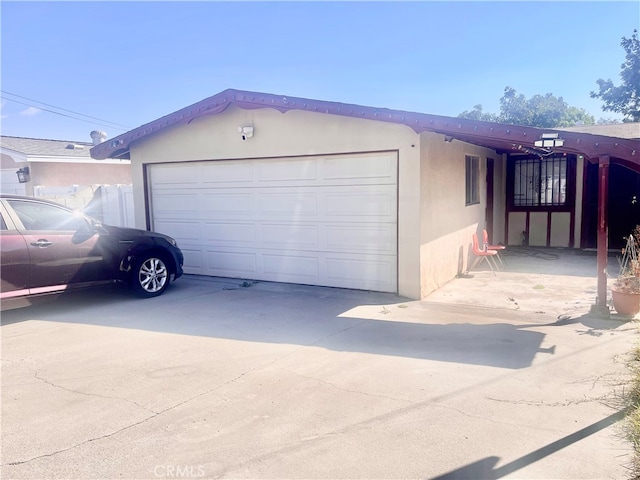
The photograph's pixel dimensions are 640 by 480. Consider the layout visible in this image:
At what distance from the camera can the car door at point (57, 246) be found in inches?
253

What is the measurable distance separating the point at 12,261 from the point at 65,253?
0.68 metres

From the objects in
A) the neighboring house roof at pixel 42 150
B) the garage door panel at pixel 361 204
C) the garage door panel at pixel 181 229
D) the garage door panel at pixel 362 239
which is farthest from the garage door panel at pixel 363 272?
the neighboring house roof at pixel 42 150

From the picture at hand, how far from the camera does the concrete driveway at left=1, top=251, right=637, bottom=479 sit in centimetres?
298

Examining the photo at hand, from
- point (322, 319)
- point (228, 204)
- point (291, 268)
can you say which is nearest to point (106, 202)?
point (228, 204)

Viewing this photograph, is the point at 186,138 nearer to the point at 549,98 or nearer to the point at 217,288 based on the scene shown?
the point at 217,288

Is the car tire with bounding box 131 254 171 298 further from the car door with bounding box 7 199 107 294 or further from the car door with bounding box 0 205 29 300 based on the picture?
the car door with bounding box 0 205 29 300

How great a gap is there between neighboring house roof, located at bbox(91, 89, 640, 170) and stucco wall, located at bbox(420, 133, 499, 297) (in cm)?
63

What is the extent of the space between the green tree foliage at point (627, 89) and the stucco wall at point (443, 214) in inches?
690

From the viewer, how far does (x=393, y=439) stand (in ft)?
10.5

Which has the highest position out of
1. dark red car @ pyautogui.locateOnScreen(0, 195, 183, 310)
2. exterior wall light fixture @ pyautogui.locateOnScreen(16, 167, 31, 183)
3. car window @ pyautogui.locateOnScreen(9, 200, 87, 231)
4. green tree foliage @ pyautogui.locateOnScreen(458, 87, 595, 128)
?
green tree foliage @ pyautogui.locateOnScreen(458, 87, 595, 128)

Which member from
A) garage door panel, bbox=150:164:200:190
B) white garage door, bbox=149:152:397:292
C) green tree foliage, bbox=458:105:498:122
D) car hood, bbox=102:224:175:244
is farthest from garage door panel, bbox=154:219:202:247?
green tree foliage, bbox=458:105:498:122

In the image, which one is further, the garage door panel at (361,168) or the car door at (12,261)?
the garage door panel at (361,168)

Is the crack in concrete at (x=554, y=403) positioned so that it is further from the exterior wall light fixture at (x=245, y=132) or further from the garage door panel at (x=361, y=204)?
the exterior wall light fixture at (x=245, y=132)

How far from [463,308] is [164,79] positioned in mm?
18790
